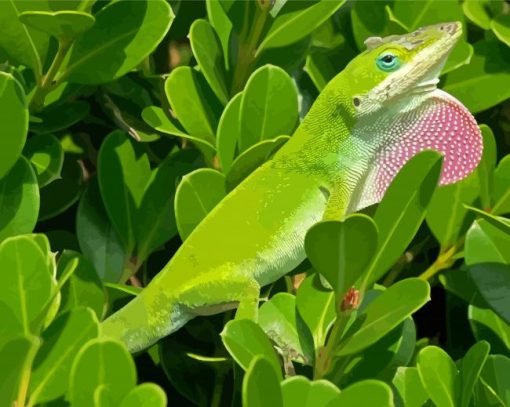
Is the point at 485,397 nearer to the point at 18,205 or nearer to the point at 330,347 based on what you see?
the point at 330,347

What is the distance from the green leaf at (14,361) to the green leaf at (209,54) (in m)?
0.72

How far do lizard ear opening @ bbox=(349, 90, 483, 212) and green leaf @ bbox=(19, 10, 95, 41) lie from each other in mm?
644

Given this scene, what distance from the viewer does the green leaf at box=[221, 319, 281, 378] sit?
112 centimetres

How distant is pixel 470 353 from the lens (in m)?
1.16

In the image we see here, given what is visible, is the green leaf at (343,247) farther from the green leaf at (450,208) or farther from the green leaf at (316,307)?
the green leaf at (450,208)

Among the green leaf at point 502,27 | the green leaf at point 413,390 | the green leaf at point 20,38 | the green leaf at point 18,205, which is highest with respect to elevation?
the green leaf at point 20,38

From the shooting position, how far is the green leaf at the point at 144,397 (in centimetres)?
93

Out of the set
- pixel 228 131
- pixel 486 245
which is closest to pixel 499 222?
pixel 486 245

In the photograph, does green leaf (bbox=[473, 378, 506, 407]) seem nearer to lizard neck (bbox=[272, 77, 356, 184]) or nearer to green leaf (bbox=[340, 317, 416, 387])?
green leaf (bbox=[340, 317, 416, 387])

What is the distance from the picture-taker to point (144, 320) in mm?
1621

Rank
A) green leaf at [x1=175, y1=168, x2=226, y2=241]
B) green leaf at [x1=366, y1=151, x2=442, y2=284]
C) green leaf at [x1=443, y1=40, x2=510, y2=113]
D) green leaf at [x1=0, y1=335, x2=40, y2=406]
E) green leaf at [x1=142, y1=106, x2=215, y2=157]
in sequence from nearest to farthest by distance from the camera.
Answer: green leaf at [x1=0, y1=335, x2=40, y2=406]
green leaf at [x1=366, y1=151, x2=442, y2=284]
green leaf at [x1=175, y1=168, x2=226, y2=241]
green leaf at [x1=142, y1=106, x2=215, y2=157]
green leaf at [x1=443, y1=40, x2=510, y2=113]

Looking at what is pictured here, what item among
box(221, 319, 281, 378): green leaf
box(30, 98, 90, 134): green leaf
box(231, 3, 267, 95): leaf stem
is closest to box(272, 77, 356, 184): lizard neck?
box(231, 3, 267, 95): leaf stem

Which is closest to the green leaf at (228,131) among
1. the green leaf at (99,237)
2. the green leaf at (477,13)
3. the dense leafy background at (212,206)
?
the dense leafy background at (212,206)

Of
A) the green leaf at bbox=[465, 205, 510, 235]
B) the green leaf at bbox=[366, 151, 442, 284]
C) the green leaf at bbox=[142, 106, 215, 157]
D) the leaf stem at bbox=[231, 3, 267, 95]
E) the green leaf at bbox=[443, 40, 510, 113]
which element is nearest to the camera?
the green leaf at bbox=[366, 151, 442, 284]
